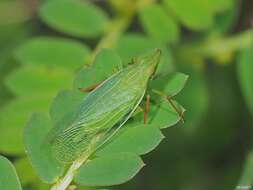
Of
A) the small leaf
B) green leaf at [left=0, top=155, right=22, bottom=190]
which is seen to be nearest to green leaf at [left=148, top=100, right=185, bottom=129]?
the small leaf

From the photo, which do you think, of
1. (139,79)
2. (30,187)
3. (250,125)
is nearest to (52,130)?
(139,79)

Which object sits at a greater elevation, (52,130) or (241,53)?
(52,130)

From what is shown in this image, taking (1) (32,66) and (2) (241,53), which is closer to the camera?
(1) (32,66)

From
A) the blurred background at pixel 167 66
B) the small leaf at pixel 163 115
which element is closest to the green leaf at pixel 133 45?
the blurred background at pixel 167 66

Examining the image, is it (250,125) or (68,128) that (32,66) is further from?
(250,125)

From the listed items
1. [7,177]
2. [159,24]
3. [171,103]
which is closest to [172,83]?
[171,103]

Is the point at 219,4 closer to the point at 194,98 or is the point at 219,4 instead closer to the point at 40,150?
the point at 194,98

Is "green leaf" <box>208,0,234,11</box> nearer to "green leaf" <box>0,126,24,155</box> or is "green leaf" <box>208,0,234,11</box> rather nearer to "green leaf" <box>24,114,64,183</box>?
"green leaf" <box>0,126,24,155</box>
